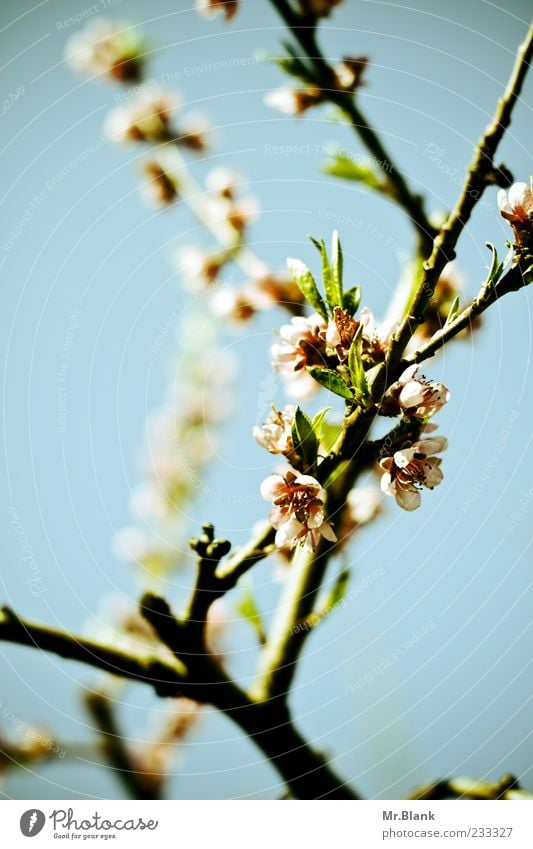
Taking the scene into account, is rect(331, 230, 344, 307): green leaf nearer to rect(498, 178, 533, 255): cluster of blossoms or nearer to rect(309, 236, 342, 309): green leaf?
rect(309, 236, 342, 309): green leaf

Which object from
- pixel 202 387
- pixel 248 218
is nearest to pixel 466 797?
pixel 202 387

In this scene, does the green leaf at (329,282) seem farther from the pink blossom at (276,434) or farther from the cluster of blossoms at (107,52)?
the cluster of blossoms at (107,52)

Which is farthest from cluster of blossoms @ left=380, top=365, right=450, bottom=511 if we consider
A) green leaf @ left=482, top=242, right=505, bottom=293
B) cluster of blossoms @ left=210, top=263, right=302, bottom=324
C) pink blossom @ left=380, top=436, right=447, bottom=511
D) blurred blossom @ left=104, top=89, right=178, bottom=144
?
blurred blossom @ left=104, top=89, right=178, bottom=144

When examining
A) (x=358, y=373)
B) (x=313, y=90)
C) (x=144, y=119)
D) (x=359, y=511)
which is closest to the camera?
(x=358, y=373)

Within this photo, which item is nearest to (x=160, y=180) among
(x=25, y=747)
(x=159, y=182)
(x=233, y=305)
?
(x=159, y=182)

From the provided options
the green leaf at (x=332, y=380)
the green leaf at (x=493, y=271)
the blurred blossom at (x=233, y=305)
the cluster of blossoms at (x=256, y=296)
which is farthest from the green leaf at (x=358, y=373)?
the blurred blossom at (x=233, y=305)
